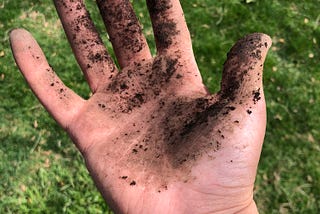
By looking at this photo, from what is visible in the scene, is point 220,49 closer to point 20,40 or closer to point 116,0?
point 116,0

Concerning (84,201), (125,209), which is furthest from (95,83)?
(84,201)

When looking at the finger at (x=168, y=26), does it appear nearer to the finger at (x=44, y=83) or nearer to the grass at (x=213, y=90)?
the finger at (x=44, y=83)

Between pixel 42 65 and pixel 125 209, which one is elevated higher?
pixel 42 65

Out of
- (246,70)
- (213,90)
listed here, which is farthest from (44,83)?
(213,90)

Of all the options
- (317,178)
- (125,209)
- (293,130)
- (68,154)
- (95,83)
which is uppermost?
(95,83)

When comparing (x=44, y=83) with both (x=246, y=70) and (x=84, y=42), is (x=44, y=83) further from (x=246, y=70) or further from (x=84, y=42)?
(x=246, y=70)

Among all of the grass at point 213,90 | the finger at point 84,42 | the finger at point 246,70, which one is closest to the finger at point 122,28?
→ the finger at point 84,42
